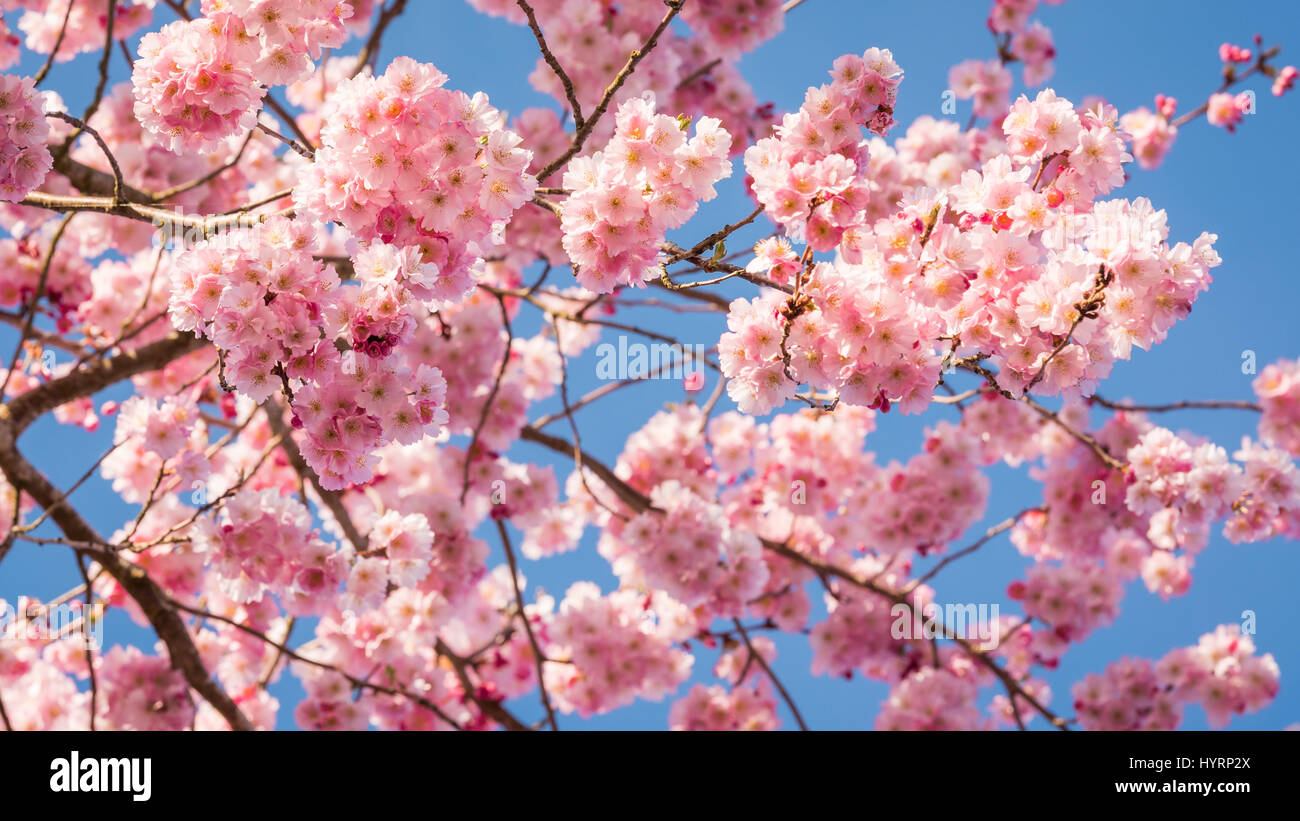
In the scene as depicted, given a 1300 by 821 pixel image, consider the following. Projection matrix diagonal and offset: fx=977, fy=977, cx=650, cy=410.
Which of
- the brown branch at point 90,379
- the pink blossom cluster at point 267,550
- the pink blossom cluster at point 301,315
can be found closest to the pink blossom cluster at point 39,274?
the brown branch at point 90,379

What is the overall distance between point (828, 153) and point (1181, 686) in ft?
15.4

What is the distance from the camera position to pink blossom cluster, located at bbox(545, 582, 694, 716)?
191 inches

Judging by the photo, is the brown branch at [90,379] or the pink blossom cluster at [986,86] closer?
the brown branch at [90,379]

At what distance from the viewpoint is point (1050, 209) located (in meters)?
2.36

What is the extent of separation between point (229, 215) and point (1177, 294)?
220cm

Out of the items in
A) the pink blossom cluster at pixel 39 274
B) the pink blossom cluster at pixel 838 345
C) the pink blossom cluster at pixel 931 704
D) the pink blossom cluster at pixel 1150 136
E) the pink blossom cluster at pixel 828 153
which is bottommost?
the pink blossom cluster at pixel 931 704

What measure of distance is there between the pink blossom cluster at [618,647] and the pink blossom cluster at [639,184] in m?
2.97

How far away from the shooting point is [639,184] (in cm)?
217

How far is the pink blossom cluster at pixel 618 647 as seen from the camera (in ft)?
16.0

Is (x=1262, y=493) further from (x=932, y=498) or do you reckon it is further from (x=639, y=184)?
(x=639, y=184)

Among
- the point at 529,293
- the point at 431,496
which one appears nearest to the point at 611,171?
the point at 529,293

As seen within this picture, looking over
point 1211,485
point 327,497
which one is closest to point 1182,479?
point 1211,485

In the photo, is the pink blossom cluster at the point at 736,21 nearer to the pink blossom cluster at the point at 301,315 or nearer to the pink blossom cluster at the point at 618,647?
the pink blossom cluster at the point at 618,647

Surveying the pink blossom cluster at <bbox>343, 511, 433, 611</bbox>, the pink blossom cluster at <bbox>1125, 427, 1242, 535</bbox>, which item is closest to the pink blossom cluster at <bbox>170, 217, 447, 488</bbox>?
the pink blossom cluster at <bbox>343, 511, 433, 611</bbox>
